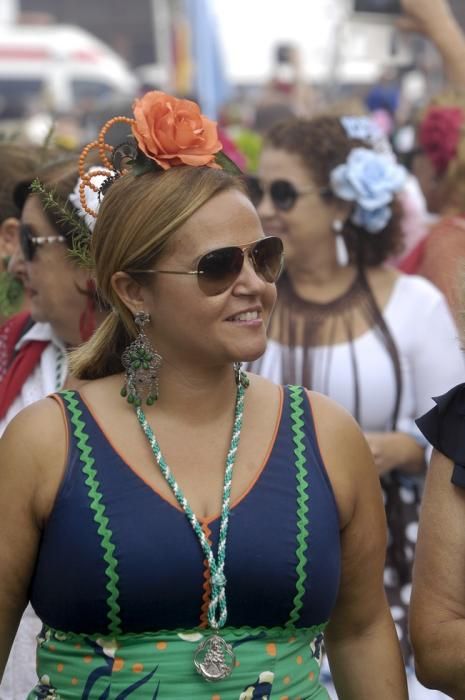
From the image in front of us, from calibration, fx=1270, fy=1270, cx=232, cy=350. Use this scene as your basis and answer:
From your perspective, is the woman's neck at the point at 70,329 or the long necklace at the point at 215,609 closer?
the long necklace at the point at 215,609

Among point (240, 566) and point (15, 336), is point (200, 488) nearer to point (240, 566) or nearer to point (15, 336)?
point (240, 566)

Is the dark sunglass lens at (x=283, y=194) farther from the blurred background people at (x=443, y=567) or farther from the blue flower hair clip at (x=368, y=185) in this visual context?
the blurred background people at (x=443, y=567)

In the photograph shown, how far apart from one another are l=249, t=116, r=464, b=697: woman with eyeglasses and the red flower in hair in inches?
31.7

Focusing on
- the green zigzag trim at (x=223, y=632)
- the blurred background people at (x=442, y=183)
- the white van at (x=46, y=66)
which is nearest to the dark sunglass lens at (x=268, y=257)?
the green zigzag trim at (x=223, y=632)

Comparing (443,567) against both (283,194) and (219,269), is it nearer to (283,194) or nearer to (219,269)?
(219,269)

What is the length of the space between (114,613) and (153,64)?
47029 millimetres

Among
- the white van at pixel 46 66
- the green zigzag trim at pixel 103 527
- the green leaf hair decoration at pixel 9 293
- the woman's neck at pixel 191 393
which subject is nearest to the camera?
the green zigzag trim at pixel 103 527

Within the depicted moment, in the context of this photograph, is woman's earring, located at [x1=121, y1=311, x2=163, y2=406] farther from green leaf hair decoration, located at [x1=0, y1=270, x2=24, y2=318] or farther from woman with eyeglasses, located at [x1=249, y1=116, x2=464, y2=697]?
woman with eyeglasses, located at [x1=249, y1=116, x2=464, y2=697]

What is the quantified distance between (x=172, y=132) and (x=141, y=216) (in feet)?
0.59

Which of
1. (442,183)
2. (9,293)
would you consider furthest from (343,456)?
(442,183)

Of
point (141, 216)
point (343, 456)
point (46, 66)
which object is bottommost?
point (46, 66)

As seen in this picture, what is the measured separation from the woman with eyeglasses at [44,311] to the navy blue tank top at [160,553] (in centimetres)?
71

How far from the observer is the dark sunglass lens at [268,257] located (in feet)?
Result: 8.00

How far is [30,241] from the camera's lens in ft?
10.5
